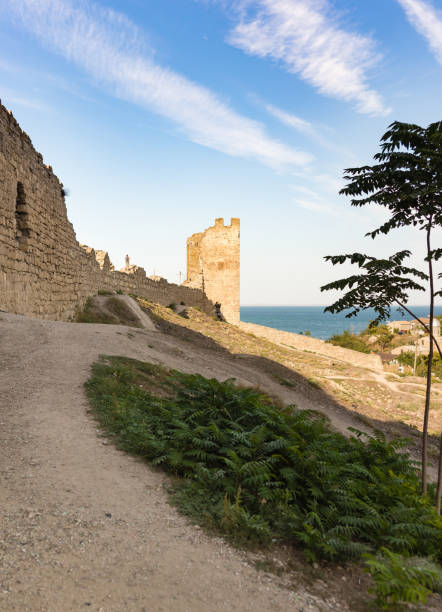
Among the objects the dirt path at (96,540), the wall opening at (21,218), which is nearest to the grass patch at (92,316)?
the wall opening at (21,218)

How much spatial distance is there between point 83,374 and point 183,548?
4634mm

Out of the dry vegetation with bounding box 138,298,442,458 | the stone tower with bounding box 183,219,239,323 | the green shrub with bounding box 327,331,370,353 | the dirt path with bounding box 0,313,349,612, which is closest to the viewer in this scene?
the dirt path with bounding box 0,313,349,612

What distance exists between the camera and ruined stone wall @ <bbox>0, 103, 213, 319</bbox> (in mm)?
10352

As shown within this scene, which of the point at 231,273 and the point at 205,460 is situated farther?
the point at 231,273

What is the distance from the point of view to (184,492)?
12.5 ft

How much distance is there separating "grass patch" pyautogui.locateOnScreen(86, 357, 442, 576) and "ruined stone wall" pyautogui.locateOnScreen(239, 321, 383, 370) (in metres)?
21.8

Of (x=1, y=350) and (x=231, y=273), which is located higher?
(x=231, y=273)

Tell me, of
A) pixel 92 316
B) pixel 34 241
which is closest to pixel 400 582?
pixel 34 241

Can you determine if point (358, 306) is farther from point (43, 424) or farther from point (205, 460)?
point (43, 424)

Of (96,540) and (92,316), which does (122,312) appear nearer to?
(92,316)

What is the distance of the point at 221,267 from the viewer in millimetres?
38125

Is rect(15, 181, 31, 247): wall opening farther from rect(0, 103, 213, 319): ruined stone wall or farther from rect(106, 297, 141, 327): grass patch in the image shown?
rect(106, 297, 141, 327): grass patch

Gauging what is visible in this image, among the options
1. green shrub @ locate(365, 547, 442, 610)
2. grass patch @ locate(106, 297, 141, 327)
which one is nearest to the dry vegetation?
grass patch @ locate(106, 297, 141, 327)

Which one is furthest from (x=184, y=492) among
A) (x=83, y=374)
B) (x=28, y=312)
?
(x=28, y=312)
